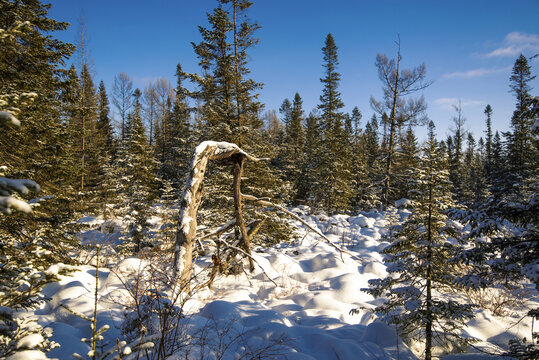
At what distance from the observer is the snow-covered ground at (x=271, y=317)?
3283 millimetres

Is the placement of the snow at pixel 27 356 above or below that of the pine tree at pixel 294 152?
below

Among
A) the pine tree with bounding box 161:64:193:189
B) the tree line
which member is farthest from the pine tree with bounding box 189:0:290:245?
the pine tree with bounding box 161:64:193:189

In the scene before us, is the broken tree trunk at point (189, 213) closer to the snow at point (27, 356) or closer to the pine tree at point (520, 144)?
the snow at point (27, 356)

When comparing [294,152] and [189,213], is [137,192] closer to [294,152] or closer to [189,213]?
[189,213]

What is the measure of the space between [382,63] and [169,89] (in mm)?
28131

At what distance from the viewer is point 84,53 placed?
1616 centimetres

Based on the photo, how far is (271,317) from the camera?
437 centimetres

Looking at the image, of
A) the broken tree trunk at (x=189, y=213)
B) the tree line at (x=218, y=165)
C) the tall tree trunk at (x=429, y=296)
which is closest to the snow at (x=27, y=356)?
the tree line at (x=218, y=165)

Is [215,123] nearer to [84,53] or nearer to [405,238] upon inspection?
[405,238]

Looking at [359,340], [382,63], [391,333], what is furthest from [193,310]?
[382,63]

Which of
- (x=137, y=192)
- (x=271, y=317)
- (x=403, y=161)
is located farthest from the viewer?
(x=403, y=161)

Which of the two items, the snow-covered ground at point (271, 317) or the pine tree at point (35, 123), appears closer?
the snow-covered ground at point (271, 317)

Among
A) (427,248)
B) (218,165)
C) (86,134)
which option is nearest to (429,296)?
(427,248)

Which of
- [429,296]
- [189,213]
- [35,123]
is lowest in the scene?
[429,296]
